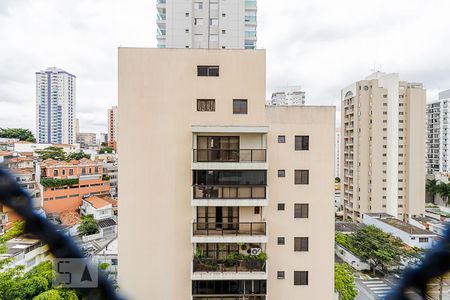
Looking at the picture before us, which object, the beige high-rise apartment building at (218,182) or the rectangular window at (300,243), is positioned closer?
the beige high-rise apartment building at (218,182)

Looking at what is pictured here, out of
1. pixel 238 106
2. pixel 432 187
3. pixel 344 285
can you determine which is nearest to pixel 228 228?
pixel 238 106

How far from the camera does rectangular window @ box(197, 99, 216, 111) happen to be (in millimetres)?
5902

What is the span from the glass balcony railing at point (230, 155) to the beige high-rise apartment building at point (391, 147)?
20.3m

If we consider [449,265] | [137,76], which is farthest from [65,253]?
[137,76]

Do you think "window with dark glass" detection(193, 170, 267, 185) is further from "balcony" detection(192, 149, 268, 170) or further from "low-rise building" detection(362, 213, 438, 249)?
"low-rise building" detection(362, 213, 438, 249)

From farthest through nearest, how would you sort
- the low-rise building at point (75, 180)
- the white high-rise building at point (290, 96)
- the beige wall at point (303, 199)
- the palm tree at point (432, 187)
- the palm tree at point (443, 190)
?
the white high-rise building at point (290, 96)
the palm tree at point (432, 187)
the palm tree at point (443, 190)
the low-rise building at point (75, 180)
the beige wall at point (303, 199)

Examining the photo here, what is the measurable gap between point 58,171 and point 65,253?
24.7 meters

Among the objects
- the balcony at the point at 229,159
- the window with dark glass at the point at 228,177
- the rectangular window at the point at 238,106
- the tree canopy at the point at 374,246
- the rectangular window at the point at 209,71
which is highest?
the rectangular window at the point at 209,71

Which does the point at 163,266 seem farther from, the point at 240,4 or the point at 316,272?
the point at 240,4

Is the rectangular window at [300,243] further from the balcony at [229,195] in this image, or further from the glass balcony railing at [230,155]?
the glass balcony railing at [230,155]

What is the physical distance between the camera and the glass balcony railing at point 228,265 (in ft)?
18.4

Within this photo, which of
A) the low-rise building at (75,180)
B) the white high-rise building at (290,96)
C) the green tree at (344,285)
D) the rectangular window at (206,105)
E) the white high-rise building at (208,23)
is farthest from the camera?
the white high-rise building at (290,96)

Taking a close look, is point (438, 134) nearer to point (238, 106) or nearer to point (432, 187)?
point (432, 187)

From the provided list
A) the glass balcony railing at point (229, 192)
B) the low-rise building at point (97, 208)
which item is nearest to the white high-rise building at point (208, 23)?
the glass balcony railing at point (229, 192)
